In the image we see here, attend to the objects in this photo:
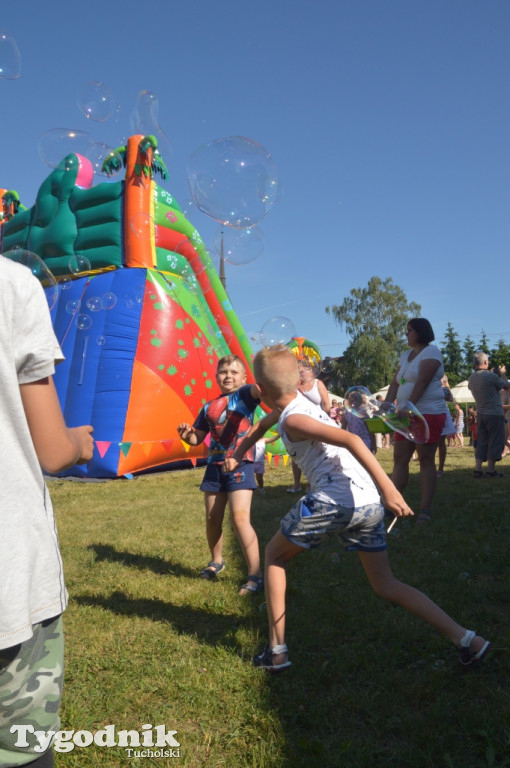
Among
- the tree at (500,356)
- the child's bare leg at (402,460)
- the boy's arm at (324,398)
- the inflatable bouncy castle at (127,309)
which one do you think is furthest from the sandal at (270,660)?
the tree at (500,356)

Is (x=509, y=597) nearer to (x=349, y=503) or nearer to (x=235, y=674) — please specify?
(x=349, y=503)

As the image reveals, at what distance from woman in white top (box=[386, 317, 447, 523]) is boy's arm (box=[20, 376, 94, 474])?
14.2 ft

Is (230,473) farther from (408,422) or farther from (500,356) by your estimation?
(500,356)

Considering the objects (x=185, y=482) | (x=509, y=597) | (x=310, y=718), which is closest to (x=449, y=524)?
(x=509, y=597)

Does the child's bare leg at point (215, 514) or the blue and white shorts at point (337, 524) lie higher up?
the blue and white shorts at point (337, 524)

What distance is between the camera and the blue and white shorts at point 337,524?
257 centimetres

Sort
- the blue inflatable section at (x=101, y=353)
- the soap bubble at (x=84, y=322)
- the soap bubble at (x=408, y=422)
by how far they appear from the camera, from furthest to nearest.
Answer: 1. the soap bubble at (x=84, y=322)
2. the blue inflatable section at (x=101, y=353)
3. the soap bubble at (x=408, y=422)

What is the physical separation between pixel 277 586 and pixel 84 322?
26.1 ft

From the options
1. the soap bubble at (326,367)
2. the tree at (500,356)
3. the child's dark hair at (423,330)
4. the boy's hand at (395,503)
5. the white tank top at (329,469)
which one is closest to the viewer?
the boy's hand at (395,503)

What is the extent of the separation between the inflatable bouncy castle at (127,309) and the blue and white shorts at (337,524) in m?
6.92

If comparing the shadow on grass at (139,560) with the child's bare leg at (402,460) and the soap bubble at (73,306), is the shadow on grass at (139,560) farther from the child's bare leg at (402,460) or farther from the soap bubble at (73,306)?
the soap bubble at (73,306)

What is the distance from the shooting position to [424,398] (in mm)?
5414

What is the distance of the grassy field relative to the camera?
6.85 ft

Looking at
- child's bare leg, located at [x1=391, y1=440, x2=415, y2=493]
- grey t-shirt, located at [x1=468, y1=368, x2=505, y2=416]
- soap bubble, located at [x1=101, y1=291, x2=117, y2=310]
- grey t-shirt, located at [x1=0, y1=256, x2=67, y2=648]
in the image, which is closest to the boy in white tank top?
grey t-shirt, located at [x1=0, y1=256, x2=67, y2=648]
